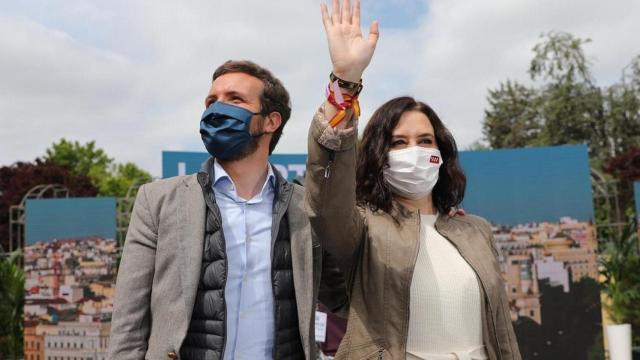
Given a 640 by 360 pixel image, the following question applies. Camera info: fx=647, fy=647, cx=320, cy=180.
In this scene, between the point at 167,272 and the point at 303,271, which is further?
the point at 303,271

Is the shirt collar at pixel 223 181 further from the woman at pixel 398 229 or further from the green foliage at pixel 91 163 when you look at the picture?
the green foliage at pixel 91 163

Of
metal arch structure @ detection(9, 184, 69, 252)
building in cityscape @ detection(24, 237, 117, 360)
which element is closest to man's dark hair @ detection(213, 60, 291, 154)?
building in cityscape @ detection(24, 237, 117, 360)

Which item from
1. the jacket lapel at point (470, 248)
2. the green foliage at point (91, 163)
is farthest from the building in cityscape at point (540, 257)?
the green foliage at point (91, 163)

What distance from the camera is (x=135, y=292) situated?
1900 mm

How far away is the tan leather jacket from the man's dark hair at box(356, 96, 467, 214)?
0.23 feet

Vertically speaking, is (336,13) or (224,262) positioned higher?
(336,13)

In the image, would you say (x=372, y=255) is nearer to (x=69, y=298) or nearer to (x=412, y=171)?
(x=412, y=171)

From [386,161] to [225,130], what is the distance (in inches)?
22.3

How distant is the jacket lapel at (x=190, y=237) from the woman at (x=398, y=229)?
354 mm

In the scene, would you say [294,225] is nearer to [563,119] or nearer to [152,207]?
[152,207]

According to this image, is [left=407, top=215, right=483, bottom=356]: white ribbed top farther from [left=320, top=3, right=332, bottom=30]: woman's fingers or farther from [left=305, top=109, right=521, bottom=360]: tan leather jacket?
[left=320, top=3, right=332, bottom=30]: woman's fingers

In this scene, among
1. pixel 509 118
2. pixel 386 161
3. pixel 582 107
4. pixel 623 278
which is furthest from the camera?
pixel 509 118

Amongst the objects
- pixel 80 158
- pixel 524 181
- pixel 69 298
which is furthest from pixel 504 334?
pixel 80 158

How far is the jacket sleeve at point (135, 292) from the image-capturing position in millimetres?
1856
